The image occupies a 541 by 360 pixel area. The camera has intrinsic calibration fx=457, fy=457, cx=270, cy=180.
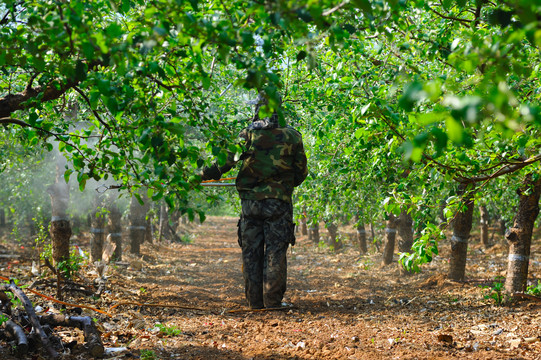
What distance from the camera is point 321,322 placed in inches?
203

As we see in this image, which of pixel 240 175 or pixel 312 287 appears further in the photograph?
pixel 312 287

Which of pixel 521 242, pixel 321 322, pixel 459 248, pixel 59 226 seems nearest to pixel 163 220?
pixel 59 226

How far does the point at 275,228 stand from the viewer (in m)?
5.75

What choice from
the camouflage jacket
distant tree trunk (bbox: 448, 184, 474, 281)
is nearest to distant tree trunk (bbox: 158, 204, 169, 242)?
distant tree trunk (bbox: 448, 184, 474, 281)

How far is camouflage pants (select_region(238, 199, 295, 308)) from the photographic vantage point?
5.68 m

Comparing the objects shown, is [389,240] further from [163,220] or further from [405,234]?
[163,220]

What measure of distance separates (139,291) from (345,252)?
381 inches

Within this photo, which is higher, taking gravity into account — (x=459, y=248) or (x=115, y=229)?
(x=459, y=248)

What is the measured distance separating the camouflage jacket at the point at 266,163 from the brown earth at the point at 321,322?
150 centimetres

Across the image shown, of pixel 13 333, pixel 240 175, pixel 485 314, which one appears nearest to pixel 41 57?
pixel 13 333

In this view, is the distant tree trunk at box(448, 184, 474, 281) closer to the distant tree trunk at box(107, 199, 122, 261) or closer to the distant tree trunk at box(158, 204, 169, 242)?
the distant tree trunk at box(107, 199, 122, 261)

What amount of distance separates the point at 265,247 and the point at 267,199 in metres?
0.63

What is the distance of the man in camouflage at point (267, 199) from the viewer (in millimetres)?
5695

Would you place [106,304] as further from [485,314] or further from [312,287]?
[485,314]
